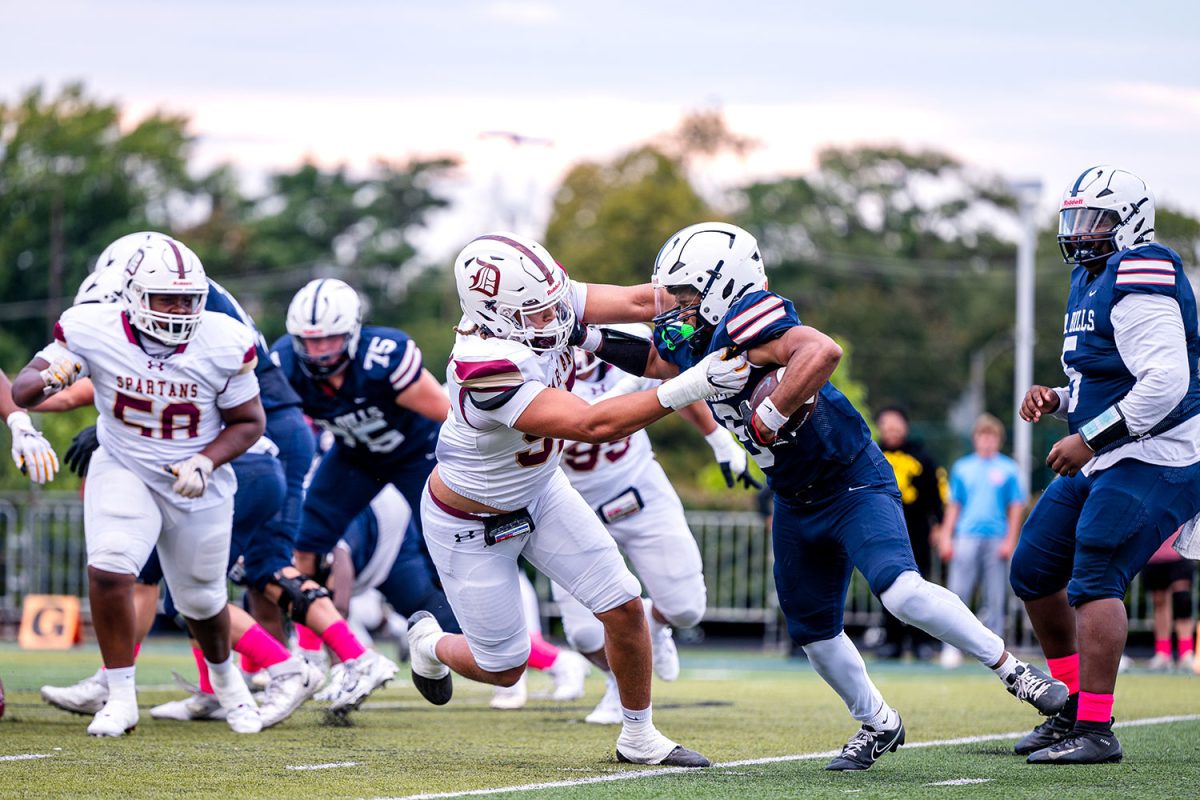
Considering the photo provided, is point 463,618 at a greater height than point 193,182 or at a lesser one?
lesser

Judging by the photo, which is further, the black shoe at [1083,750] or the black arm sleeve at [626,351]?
the black arm sleeve at [626,351]

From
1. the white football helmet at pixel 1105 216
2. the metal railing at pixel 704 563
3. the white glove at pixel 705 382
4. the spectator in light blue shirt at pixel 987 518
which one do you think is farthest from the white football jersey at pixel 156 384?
the metal railing at pixel 704 563

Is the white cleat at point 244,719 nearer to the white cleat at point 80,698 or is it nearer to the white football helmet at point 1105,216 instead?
the white cleat at point 80,698

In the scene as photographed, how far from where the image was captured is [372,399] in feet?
24.8

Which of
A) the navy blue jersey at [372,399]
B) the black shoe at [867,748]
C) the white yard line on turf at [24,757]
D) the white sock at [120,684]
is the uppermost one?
the navy blue jersey at [372,399]

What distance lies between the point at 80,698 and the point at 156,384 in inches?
65.7

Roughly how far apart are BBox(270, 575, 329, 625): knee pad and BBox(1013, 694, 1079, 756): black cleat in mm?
3289

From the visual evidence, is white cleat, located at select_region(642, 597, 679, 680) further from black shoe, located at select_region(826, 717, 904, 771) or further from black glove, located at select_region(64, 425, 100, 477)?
black glove, located at select_region(64, 425, 100, 477)

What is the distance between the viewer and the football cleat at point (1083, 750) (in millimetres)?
5559

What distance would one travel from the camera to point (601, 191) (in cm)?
4397

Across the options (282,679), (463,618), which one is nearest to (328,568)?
(282,679)

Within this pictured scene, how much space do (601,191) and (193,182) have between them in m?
11.2

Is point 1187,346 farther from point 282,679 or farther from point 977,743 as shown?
point 282,679

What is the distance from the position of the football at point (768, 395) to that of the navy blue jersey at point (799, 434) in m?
0.04
